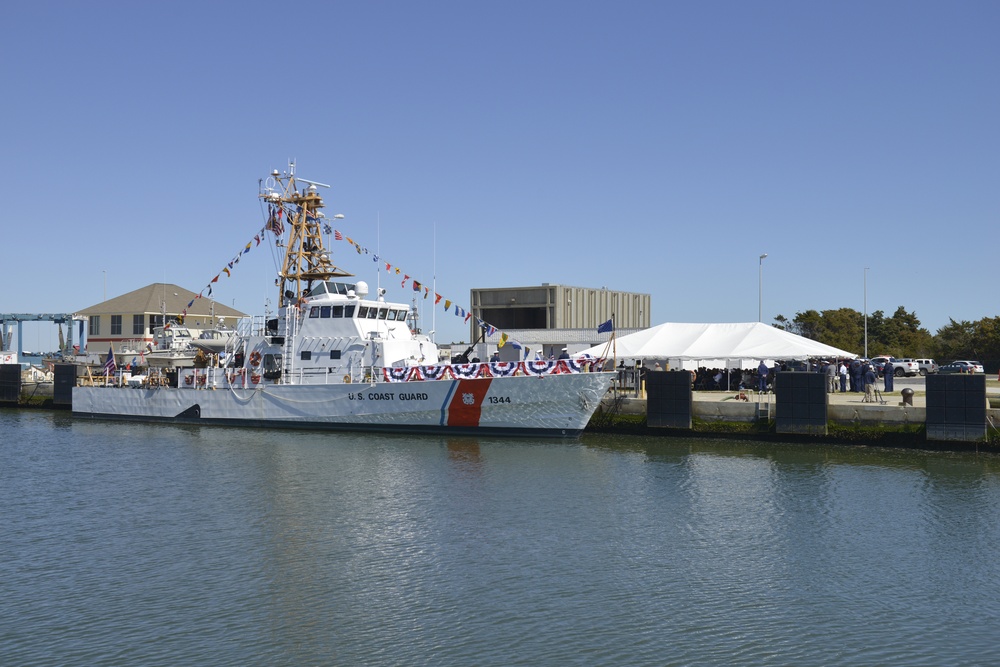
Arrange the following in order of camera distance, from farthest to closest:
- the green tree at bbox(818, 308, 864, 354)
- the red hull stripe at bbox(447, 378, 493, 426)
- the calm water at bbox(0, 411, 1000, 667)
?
the green tree at bbox(818, 308, 864, 354) < the red hull stripe at bbox(447, 378, 493, 426) < the calm water at bbox(0, 411, 1000, 667)

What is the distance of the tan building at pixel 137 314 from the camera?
63000 mm

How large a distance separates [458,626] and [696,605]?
10.6 feet

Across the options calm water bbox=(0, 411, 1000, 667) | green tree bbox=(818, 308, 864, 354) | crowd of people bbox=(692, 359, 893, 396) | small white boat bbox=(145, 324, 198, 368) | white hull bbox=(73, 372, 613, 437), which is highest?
green tree bbox=(818, 308, 864, 354)


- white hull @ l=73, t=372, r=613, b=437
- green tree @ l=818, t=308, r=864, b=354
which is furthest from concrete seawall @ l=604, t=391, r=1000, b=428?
green tree @ l=818, t=308, r=864, b=354

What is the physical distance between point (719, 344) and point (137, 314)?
152 ft

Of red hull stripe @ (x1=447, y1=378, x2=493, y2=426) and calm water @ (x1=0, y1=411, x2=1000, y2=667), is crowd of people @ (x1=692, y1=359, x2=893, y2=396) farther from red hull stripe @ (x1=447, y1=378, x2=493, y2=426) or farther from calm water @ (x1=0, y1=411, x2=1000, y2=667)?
red hull stripe @ (x1=447, y1=378, x2=493, y2=426)

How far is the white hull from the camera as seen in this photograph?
27.0 meters

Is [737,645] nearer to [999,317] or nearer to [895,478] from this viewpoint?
[895,478]

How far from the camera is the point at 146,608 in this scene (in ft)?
37.9

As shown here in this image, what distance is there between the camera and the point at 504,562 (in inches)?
531

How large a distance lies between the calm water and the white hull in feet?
13.3

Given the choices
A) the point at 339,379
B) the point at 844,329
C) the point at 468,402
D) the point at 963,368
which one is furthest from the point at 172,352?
the point at 844,329

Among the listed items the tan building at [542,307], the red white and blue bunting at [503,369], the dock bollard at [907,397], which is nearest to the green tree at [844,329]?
the tan building at [542,307]

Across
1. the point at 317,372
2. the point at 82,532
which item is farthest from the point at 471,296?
the point at 82,532
